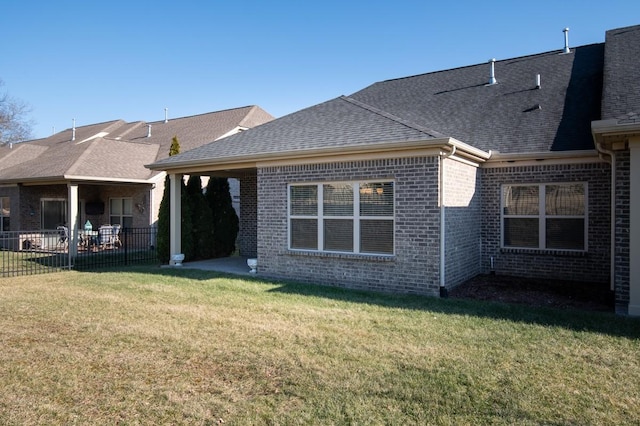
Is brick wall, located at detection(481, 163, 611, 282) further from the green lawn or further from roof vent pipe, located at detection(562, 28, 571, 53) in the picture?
roof vent pipe, located at detection(562, 28, 571, 53)

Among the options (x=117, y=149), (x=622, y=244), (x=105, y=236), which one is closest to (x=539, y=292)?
(x=622, y=244)

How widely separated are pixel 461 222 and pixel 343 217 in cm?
259

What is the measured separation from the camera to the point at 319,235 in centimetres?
1008

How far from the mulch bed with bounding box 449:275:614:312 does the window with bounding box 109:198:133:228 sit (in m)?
15.4

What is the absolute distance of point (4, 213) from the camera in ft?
69.7

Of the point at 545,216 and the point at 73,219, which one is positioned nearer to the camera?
the point at 545,216

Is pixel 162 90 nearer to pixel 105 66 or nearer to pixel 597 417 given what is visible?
pixel 105 66

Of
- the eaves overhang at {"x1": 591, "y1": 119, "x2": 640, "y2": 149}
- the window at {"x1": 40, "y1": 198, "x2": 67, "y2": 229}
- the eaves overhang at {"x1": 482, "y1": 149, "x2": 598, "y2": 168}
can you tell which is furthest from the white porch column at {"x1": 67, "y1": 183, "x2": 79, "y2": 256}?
the eaves overhang at {"x1": 591, "y1": 119, "x2": 640, "y2": 149}

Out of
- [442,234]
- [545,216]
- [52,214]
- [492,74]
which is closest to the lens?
[442,234]

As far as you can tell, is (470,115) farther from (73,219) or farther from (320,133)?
(73,219)

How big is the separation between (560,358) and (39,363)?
6.01 m

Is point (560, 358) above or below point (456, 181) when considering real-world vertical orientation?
below

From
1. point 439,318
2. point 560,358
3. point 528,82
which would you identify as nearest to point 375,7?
point 528,82

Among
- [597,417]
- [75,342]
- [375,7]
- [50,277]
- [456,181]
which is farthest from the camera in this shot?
[375,7]
